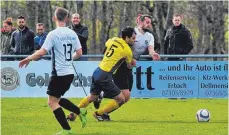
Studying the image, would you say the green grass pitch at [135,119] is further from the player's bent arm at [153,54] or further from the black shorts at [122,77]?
the player's bent arm at [153,54]

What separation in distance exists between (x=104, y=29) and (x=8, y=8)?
6342 mm

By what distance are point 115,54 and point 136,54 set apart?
1658 mm

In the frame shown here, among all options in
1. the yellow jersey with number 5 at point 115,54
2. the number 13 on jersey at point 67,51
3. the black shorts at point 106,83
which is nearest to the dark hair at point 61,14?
the number 13 on jersey at point 67,51

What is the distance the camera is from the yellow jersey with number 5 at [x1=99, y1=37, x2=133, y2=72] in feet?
45.2

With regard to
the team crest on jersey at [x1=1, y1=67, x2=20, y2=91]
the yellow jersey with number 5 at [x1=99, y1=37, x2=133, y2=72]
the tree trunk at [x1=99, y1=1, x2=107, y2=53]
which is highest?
the yellow jersey with number 5 at [x1=99, y1=37, x2=133, y2=72]

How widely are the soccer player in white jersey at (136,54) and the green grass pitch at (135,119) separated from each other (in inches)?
22.8

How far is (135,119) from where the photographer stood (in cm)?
1513

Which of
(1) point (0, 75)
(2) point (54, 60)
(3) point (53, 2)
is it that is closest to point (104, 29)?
(3) point (53, 2)

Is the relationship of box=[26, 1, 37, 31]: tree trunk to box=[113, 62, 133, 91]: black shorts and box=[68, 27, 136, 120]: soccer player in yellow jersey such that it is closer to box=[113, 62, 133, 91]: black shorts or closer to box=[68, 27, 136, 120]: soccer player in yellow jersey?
box=[113, 62, 133, 91]: black shorts

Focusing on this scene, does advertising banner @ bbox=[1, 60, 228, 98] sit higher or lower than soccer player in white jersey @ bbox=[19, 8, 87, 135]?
lower

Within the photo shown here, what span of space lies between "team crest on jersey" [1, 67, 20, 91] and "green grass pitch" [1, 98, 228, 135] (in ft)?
2.16

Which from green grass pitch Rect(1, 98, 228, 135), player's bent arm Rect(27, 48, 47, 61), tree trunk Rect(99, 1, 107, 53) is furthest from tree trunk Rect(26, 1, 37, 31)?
player's bent arm Rect(27, 48, 47, 61)

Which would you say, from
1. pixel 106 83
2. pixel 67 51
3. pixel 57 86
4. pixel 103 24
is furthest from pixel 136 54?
pixel 103 24

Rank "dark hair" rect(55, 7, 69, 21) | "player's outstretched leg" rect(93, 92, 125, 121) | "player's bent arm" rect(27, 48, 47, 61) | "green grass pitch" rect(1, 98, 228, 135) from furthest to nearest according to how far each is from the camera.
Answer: "player's outstretched leg" rect(93, 92, 125, 121), "green grass pitch" rect(1, 98, 228, 135), "dark hair" rect(55, 7, 69, 21), "player's bent arm" rect(27, 48, 47, 61)
